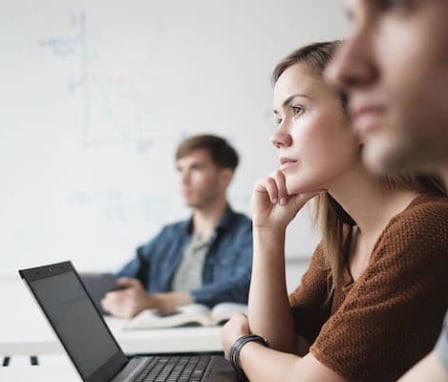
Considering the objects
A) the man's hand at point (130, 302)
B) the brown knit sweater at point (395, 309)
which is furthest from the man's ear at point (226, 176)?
the brown knit sweater at point (395, 309)

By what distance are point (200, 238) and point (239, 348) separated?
1.82m

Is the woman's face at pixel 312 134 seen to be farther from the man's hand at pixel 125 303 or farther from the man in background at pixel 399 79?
the man's hand at pixel 125 303

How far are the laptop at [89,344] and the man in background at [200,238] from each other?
1306 millimetres

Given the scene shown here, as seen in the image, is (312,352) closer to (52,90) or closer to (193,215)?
(193,215)

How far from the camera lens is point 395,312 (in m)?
0.97

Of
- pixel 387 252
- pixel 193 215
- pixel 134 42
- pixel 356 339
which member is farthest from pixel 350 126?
pixel 134 42

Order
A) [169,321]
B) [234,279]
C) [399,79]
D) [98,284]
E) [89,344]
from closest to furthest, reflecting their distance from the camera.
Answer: [399,79]
[89,344]
[169,321]
[98,284]
[234,279]

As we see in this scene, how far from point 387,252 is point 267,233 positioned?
43 cm

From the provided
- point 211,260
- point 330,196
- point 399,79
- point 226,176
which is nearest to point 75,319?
point 330,196

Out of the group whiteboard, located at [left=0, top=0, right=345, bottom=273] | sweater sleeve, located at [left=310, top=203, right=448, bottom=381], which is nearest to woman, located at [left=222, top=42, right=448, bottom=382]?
sweater sleeve, located at [left=310, top=203, right=448, bottom=381]

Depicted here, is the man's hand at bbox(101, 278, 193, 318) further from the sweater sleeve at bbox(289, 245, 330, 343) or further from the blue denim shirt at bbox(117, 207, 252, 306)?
the sweater sleeve at bbox(289, 245, 330, 343)

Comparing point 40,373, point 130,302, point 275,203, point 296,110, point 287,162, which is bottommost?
point 130,302

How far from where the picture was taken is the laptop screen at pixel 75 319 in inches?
42.7

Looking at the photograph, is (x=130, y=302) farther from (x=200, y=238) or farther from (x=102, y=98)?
(x=102, y=98)
